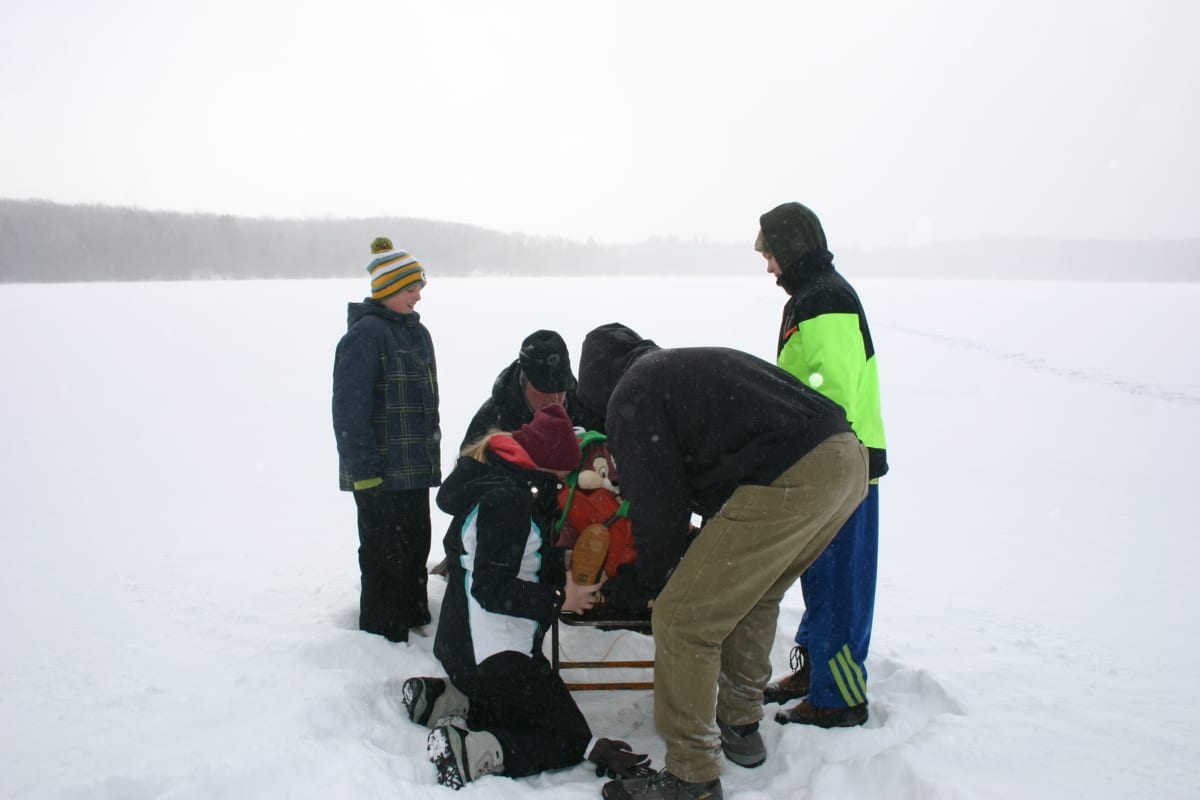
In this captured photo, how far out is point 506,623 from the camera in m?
2.83

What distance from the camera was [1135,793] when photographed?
2516mm

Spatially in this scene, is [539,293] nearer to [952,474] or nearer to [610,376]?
[952,474]

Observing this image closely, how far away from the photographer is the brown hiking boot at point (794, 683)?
3.36 m

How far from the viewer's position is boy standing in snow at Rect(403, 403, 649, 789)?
275 cm

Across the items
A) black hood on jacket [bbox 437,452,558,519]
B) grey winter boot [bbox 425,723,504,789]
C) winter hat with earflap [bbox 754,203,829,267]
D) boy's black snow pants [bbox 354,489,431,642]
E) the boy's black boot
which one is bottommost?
the boy's black boot

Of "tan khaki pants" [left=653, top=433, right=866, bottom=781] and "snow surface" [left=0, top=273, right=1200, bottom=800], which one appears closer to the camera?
"tan khaki pants" [left=653, top=433, right=866, bottom=781]

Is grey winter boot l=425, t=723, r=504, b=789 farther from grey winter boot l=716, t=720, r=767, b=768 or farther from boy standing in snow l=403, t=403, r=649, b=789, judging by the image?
grey winter boot l=716, t=720, r=767, b=768

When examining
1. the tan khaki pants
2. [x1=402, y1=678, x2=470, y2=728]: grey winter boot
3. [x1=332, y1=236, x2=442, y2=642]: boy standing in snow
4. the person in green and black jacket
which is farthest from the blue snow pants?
[x1=332, y1=236, x2=442, y2=642]: boy standing in snow

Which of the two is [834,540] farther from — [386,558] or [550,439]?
[386,558]

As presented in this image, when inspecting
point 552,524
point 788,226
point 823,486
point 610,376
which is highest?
point 788,226

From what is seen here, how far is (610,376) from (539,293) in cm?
2982

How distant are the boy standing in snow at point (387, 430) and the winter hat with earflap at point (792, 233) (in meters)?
1.68

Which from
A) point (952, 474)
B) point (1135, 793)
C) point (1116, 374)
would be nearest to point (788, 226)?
point (1135, 793)

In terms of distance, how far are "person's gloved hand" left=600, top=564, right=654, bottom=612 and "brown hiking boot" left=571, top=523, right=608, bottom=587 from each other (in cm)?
8
